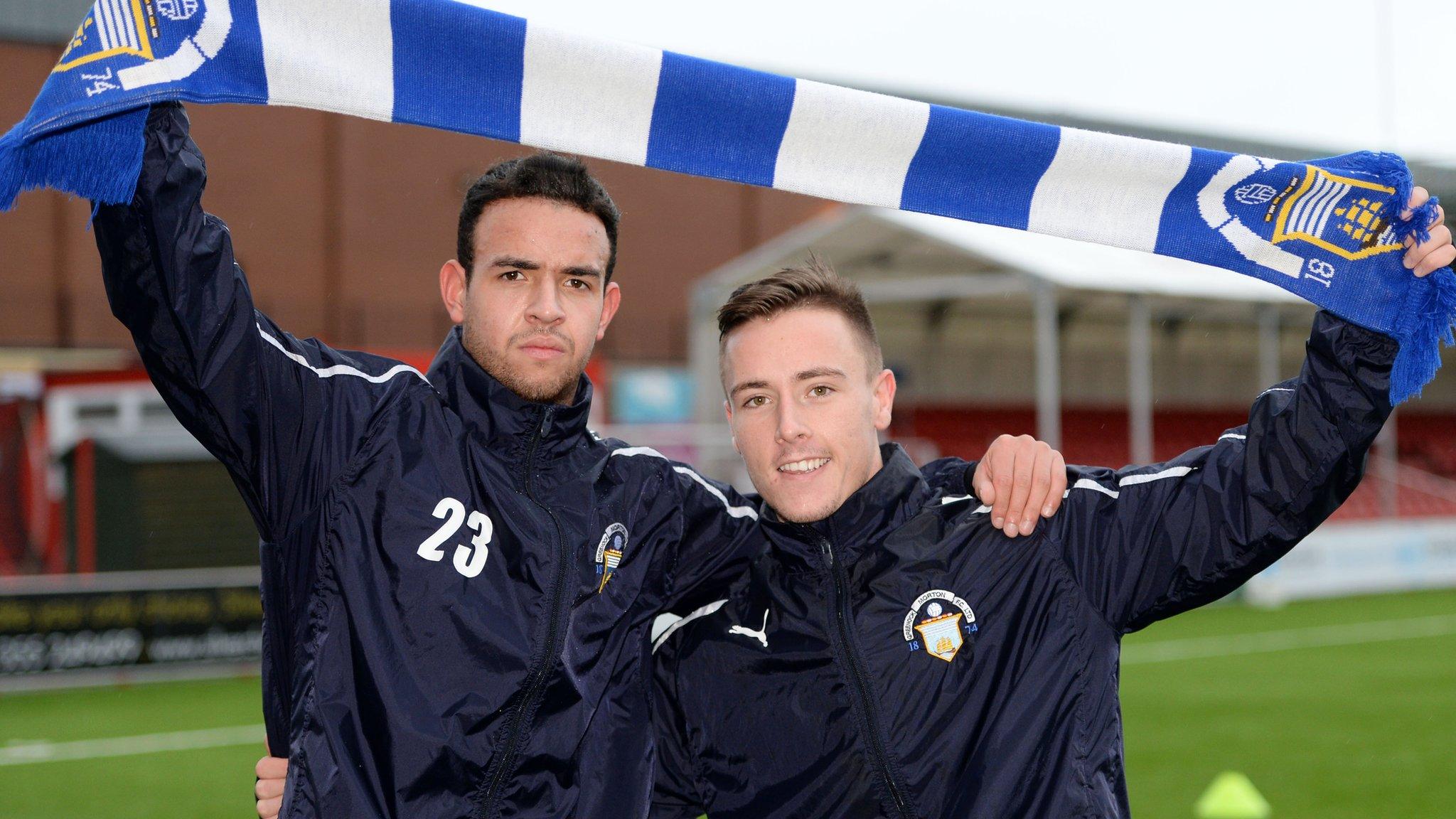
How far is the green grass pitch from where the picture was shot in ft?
21.4

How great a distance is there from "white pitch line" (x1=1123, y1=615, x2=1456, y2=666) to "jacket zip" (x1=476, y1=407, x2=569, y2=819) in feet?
31.3

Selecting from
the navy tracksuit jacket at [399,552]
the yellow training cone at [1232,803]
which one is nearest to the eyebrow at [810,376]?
the navy tracksuit jacket at [399,552]

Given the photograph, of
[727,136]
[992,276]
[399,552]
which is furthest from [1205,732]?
[992,276]

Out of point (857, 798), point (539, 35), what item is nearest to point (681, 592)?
point (857, 798)

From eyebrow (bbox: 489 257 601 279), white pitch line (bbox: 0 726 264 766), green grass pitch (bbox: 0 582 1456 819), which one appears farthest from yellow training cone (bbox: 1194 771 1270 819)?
white pitch line (bbox: 0 726 264 766)

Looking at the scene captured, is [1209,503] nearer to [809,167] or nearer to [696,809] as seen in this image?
[809,167]

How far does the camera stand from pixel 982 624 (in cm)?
240

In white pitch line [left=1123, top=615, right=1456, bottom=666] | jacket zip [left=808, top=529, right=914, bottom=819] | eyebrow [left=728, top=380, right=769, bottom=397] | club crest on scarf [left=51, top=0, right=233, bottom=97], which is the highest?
club crest on scarf [left=51, top=0, right=233, bottom=97]

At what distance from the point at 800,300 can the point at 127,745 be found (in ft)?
22.4

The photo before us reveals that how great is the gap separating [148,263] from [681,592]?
1.17m

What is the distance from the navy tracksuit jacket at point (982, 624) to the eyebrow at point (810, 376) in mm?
210

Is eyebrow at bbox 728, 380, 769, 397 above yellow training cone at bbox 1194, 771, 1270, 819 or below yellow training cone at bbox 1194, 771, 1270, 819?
above

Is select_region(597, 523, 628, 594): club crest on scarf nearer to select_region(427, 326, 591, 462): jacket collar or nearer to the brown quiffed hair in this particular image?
select_region(427, 326, 591, 462): jacket collar

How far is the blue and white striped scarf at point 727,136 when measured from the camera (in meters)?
1.98
